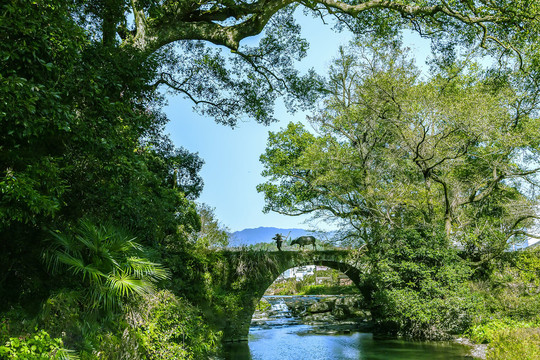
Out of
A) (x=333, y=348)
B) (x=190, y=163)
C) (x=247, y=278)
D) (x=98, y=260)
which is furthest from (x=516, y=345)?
(x=190, y=163)

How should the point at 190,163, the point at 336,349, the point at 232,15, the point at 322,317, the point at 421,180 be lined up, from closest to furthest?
the point at 232,15, the point at 336,349, the point at 190,163, the point at 421,180, the point at 322,317

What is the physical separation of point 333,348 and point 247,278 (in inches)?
149

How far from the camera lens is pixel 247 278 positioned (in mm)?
14281

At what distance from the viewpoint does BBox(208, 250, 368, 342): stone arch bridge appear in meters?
13.7

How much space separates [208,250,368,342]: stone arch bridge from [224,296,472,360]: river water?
0.63 m

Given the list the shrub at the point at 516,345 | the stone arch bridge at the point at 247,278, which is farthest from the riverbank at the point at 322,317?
the shrub at the point at 516,345

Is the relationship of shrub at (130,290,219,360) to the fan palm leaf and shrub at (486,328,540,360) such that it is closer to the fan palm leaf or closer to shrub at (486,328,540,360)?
the fan palm leaf

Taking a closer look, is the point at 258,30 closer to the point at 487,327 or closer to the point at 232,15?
the point at 232,15

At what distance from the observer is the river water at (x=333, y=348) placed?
10809 millimetres

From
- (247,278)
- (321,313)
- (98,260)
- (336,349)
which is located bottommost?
(336,349)

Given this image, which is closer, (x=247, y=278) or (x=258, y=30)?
(x=258, y=30)


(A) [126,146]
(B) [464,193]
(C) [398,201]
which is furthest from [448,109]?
(A) [126,146]

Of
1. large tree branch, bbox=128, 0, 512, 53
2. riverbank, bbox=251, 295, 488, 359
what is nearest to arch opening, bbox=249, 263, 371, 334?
riverbank, bbox=251, 295, 488, 359

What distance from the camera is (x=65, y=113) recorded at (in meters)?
4.22
